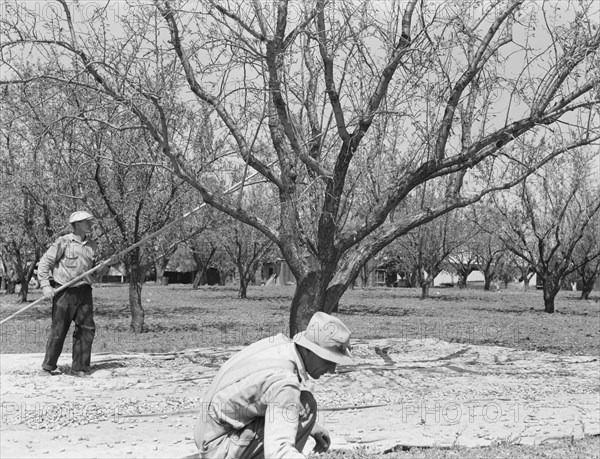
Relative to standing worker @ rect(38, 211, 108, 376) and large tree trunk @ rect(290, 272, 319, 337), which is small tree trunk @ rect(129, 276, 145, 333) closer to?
standing worker @ rect(38, 211, 108, 376)

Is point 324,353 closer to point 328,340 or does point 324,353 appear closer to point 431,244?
point 328,340

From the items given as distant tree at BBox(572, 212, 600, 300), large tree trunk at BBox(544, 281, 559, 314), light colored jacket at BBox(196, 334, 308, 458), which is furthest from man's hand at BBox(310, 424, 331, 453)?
distant tree at BBox(572, 212, 600, 300)

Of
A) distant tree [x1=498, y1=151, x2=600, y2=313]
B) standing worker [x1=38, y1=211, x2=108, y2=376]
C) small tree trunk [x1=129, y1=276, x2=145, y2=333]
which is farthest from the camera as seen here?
distant tree [x1=498, y1=151, x2=600, y2=313]

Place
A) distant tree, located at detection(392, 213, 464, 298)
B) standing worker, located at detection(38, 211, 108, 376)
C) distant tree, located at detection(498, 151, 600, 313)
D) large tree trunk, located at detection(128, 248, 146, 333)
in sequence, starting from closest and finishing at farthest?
standing worker, located at detection(38, 211, 108, 376) < large tree trunk, located at detection(128, 248, 146, 333) < distant tree, located at detection(498, 151, 600, 313) < distant tree, located at detection(392, 213, 464, 298)

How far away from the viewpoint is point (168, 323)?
17.4 metres

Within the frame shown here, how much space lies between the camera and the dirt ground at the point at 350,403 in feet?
19.1

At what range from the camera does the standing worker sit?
28.6ft

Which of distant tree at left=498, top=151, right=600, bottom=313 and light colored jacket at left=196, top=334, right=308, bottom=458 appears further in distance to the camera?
distant tree at left=498, top=151, right=600, bottom=313

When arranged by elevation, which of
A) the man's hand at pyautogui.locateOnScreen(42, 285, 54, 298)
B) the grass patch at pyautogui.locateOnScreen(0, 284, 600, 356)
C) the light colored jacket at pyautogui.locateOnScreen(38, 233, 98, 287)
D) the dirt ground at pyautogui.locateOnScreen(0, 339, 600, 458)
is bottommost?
the dirt ground at pyautogui.locateOnScreen(0, 339, 600, 458)

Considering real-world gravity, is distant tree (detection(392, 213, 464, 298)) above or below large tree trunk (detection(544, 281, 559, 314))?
above

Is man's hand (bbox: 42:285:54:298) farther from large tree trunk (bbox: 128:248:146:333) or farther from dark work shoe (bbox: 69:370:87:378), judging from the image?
large tree trunk (bbox: 128:248:146:333)

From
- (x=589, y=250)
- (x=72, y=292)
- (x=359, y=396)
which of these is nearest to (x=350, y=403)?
(x=359, y=396)

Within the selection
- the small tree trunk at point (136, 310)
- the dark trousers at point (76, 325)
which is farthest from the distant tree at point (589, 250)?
the dark trousers at point (76, 325)

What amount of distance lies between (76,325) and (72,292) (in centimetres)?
37
